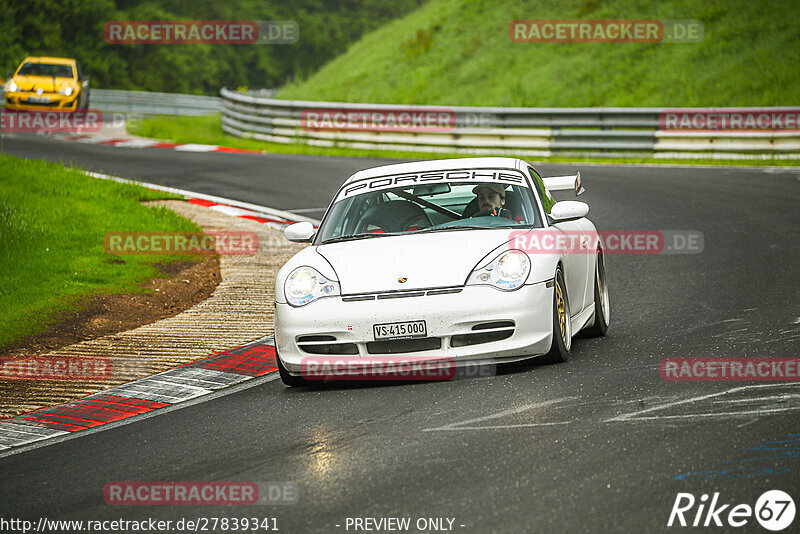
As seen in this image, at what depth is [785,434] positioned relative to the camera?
218 inches

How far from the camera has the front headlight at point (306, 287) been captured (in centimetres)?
742

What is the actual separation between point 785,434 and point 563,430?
1.08 meters

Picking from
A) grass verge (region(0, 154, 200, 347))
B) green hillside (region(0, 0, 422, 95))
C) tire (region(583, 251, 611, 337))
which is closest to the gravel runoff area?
grass verge (region(0, 154, 200, 347))

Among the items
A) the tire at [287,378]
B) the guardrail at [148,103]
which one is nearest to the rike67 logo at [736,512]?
the tire at [287,378]

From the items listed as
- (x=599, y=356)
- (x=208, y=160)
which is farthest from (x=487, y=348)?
(x=208, y=160)

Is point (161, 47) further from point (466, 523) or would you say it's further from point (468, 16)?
point (466, 523)

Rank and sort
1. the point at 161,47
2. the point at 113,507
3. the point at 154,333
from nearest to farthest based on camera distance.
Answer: the point at 113,507 → the point at 154,333 → the point at 161,47

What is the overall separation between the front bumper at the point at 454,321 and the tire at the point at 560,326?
8cm

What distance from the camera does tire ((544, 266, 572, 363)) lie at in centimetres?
738

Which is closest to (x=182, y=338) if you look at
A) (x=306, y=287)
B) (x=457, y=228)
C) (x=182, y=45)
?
(x=306, y=287)

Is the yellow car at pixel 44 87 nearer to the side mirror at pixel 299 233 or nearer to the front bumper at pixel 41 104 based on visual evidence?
the front bumper at pixel 41 104

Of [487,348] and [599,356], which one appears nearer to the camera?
[487,348]

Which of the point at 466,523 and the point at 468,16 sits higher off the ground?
the point at 468,16

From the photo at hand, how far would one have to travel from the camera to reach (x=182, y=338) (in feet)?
31.1
